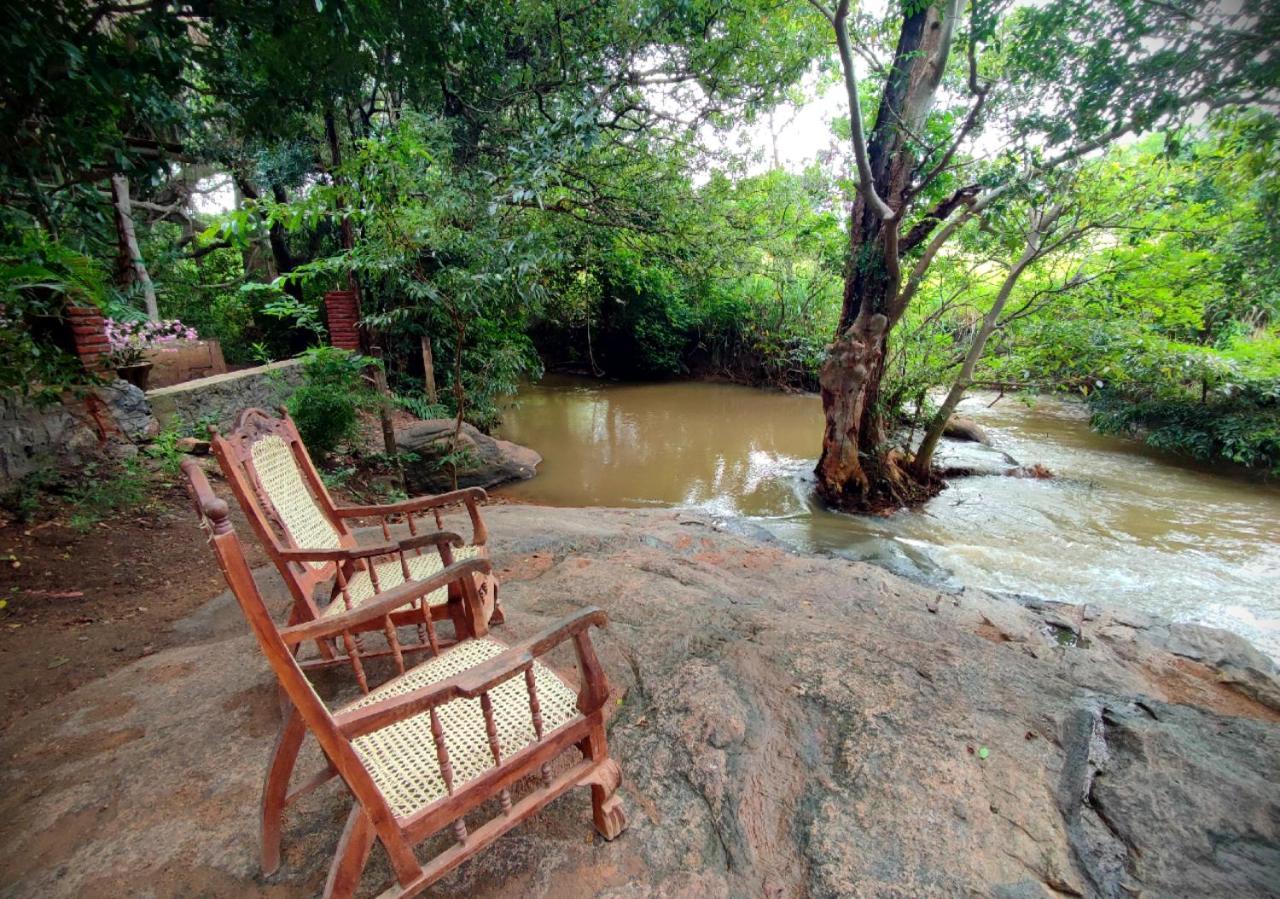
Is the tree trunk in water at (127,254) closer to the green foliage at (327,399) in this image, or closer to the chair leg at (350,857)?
the green foliage at (327,399)

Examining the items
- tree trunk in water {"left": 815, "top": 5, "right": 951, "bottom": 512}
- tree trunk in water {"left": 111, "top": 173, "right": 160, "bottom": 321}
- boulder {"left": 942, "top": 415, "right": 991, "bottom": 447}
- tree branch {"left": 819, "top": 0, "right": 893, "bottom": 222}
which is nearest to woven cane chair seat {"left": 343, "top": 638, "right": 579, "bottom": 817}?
tree branch {"left": 819, "top": 0, "right": 893, "bottom": 222}

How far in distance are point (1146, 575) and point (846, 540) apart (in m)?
2.14

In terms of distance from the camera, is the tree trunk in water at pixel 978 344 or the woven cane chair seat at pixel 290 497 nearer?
the woven cane chair seat at pixel 290 497

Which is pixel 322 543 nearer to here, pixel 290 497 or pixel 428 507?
pixel 290 497

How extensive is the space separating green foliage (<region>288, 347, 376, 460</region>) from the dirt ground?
1.04 meters

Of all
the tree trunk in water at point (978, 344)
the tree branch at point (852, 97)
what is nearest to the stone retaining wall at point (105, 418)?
the tree branch at point (852, 97)

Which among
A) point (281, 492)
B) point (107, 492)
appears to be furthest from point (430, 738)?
point (107, 492)

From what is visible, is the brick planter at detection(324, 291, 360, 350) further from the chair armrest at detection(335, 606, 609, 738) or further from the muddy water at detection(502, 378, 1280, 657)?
the chair armrest at detection(335, 606, 609, 738)

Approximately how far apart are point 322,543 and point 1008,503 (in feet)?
19.9

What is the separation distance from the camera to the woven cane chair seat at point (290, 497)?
6.14ft

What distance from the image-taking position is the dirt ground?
204 centimetres

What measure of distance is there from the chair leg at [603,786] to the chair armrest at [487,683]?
10cm

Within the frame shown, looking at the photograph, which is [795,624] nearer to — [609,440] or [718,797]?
[718,797]

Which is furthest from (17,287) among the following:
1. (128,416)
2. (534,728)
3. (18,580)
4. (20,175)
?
(534,728)
